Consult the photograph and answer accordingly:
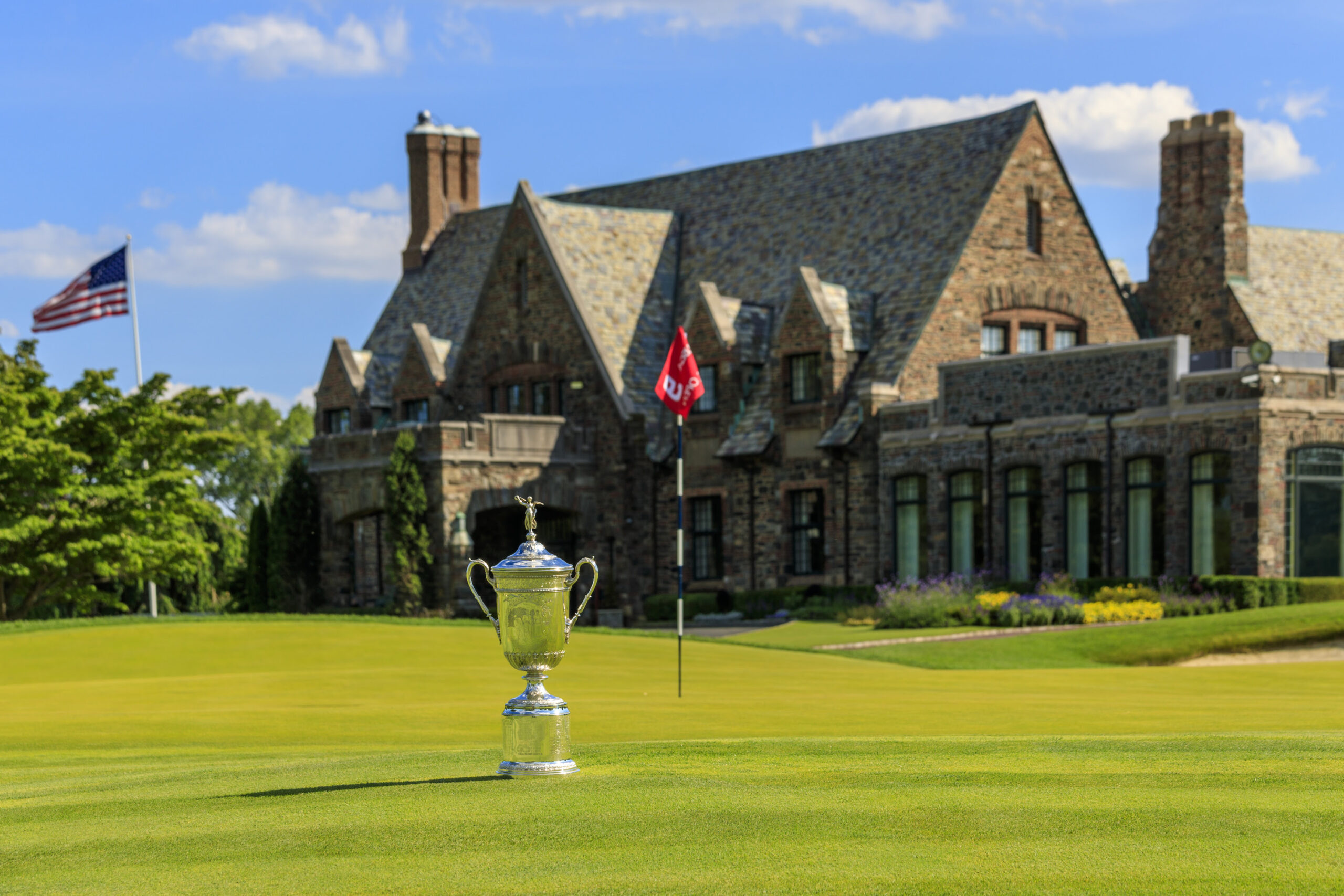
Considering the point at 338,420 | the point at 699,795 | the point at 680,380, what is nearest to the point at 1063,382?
the point at 680,380

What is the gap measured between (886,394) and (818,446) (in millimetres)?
2214

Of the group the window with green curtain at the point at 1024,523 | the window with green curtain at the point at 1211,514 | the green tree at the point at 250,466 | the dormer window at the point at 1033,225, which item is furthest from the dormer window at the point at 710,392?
the green tree at the point at 250,466

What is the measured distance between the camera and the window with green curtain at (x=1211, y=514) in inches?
1347

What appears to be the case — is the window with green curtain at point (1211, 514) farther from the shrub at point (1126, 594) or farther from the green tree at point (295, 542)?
the green tree at point (295, 542)

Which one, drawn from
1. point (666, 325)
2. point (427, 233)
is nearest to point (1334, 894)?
point (666, 325)

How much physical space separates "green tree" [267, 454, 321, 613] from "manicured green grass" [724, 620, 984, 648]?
17.3 meters

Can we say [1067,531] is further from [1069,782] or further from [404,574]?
[1069,782]

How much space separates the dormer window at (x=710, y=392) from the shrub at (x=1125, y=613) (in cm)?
1557

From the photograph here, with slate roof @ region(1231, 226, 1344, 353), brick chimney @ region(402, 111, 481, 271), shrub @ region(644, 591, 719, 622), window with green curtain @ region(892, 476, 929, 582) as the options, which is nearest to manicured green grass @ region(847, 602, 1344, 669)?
window with green curtain @ region(892, 476, 929, 582)

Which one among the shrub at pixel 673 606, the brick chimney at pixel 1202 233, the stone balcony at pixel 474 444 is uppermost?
the brick chimney at pixel 1202 233

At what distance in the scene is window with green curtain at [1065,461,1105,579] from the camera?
1442 inches

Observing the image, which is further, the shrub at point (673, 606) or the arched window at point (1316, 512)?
the shrub at point (673, 606)

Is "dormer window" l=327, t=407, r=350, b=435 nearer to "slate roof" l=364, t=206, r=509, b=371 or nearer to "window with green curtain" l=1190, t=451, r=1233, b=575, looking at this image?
"slate roof" l=364, t=206, r=509, b=371

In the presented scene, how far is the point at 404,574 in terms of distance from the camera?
145 feet
